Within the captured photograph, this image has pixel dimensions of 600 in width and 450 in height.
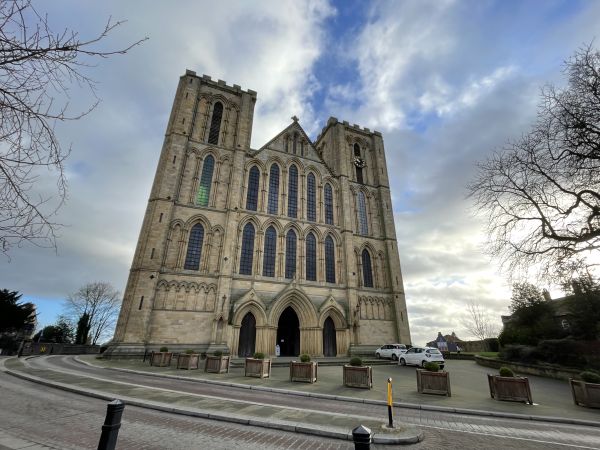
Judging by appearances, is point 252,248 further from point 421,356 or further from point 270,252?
point 421,356

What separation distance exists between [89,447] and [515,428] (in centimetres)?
941

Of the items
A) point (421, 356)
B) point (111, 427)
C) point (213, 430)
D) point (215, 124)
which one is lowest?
point (213, 430)

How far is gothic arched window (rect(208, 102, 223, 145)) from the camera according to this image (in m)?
27.9

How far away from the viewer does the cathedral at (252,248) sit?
68.0 ft

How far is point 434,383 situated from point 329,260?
56.8ft

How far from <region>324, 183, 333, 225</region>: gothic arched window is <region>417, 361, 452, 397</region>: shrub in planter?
19.6 m

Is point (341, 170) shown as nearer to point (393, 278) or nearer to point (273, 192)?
point (273, 192)

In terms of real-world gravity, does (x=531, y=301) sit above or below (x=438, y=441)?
above

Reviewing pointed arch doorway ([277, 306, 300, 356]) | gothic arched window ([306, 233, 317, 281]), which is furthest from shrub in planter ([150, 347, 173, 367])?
gothic arched window ([306, 233, 317, 281])

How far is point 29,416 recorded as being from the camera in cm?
641

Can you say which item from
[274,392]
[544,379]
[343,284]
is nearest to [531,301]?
[544,379]

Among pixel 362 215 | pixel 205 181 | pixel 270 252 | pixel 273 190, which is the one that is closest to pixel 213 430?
pixel 270 252

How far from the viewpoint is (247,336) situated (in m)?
22.4

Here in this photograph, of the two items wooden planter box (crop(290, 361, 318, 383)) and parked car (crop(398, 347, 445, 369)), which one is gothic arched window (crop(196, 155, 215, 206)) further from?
parked car (crop(398, 347, 445, 369))
